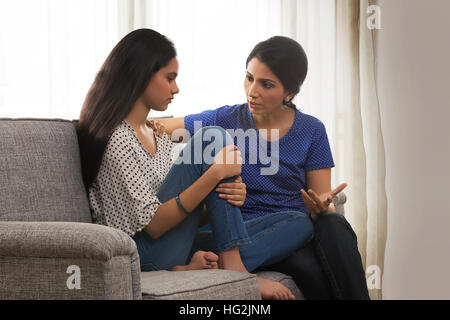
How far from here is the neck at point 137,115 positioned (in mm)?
1737

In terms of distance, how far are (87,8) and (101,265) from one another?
2.02 metres

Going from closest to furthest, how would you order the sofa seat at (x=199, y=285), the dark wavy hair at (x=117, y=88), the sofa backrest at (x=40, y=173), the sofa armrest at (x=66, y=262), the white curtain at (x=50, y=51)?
the sofa armrest at (x=66, y=262) < the sofa seat at (x=199, y=285) < the sofa backrest at (x=40, y=173) < the dark wavy hair at (x=117, y=88) < the white curtain at (x=50, y=51)

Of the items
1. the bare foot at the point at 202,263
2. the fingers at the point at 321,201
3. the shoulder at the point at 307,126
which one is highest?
the shoulder at the point at 307,126

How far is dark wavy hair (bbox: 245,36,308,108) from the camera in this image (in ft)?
6.69

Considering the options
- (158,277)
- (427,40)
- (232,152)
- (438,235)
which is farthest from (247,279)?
(427,40)

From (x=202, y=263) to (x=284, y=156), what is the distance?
540 mm

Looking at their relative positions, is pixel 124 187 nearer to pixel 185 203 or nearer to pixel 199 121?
pixel 185 203

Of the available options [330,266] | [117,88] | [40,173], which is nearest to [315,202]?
[330,266]

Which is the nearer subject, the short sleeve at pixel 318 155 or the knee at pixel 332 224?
the knee at pixel 332 224

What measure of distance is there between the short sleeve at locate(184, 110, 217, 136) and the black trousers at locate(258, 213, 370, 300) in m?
0.54

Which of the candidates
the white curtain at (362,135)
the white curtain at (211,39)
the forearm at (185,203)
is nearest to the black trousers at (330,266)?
the forearm at (185,203)

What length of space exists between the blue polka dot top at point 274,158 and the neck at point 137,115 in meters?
0.31

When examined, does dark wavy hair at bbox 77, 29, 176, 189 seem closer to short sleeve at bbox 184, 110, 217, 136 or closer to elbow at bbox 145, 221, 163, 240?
elbow at bbox 145, 221, 163, 240

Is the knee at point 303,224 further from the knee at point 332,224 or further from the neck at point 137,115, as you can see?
the neck at point 137,115
